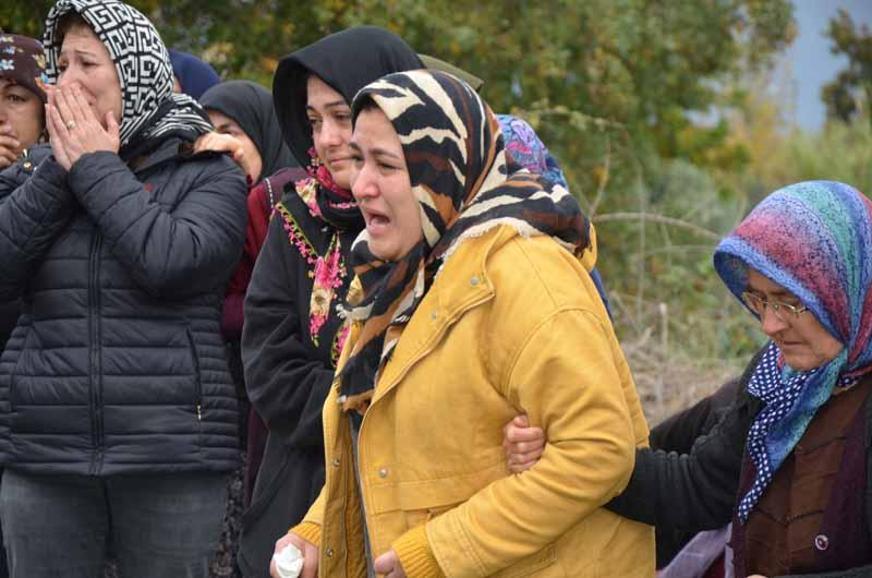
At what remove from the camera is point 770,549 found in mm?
2994

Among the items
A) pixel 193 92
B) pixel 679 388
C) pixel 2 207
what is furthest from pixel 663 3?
pixel 2 207

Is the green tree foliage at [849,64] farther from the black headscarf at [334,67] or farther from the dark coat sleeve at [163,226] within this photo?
the dark coat sleeve at [163,226]

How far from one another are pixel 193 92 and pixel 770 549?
11.4 feet

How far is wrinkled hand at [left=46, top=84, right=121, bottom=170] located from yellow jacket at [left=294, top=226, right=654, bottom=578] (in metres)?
1.33

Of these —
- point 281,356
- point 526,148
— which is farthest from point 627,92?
point 281,356

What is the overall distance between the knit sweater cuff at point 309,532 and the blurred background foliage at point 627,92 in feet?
11.1

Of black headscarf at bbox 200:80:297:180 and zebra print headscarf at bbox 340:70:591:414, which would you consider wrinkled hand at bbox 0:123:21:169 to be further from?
zebra print headscarf at bbox 340:70:591:414

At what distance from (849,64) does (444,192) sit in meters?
19.0

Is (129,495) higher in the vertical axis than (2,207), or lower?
lower

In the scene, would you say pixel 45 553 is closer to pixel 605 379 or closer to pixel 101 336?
pixel 101 336

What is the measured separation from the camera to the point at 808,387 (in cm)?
291

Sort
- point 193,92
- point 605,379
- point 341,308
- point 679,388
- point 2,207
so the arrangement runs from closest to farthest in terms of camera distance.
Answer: point 605,379, point 341,308, point 2,207, point 193,92, point 679,388

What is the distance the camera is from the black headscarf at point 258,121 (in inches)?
197

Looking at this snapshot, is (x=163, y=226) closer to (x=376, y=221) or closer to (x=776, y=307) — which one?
(x=376, y=221)
